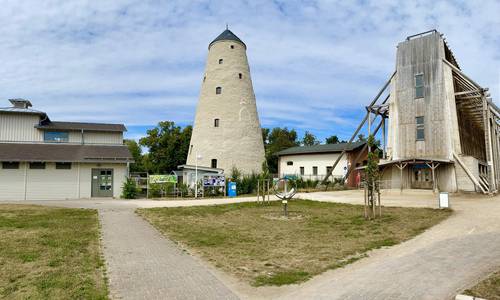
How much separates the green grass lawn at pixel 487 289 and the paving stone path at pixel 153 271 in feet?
11.1

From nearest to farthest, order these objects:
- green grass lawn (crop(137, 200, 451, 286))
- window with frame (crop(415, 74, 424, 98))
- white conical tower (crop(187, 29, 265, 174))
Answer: green grass lawn (crop(137, 200, 451, 286)) < window with frame (crop(415, 74, 424, 98)) < white conical tower (crop(187, 29, 265, 174))

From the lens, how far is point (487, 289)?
4.84 m

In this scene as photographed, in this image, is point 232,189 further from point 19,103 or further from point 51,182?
point 19,103

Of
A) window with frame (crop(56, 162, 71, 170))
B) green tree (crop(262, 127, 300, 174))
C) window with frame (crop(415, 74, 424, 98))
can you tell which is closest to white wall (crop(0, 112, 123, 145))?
window with frame (crop(56, 162, 71, 170))

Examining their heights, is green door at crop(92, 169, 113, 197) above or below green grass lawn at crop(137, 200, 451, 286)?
above

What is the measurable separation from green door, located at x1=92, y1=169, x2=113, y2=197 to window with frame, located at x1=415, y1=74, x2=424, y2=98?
2438 cm

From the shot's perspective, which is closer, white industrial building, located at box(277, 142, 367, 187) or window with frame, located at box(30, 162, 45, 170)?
window with frame, located at box(30, 162, 45, 170)

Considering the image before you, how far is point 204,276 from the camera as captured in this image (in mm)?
5840

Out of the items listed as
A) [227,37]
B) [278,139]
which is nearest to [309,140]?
[278,139]

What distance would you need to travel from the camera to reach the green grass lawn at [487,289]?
4.59m

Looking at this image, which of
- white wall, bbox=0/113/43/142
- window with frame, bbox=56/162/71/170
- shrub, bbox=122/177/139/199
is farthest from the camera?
white wall, bbox=0/113/43/142

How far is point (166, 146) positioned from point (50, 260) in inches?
1657

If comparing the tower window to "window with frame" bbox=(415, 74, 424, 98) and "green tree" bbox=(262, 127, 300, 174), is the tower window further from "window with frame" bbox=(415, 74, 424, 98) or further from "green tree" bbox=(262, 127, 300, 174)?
"green tree" bbox=(262, 127, 300, 174)

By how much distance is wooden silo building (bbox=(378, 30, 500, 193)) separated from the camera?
24.3 meters
